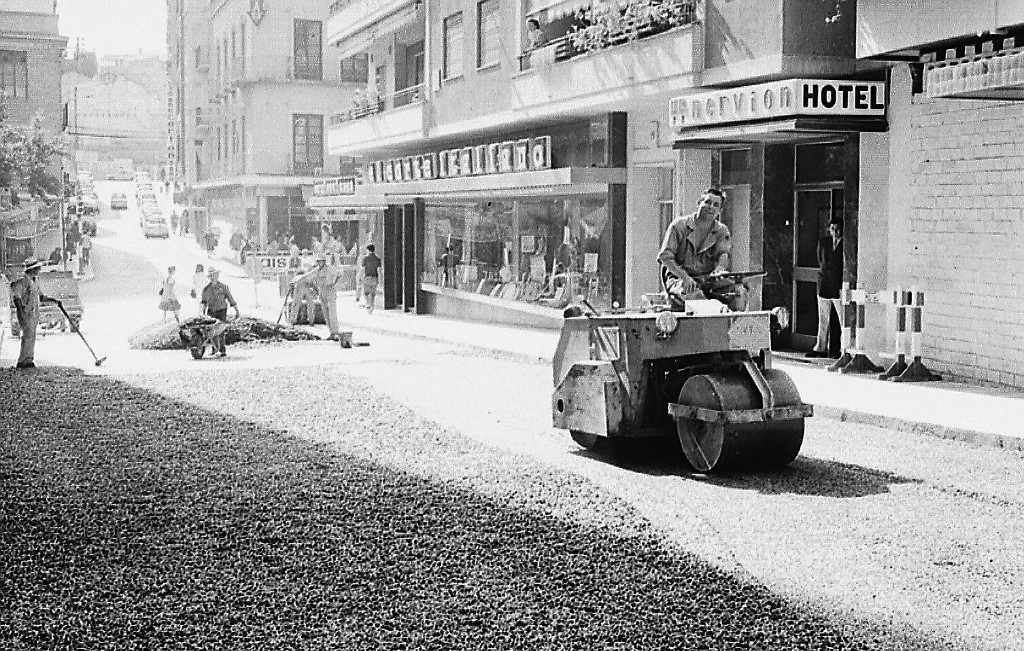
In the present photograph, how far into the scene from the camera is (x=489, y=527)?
971 centimetres

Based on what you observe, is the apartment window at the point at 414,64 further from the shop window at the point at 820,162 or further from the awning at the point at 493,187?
the shop window at the point at 820,162

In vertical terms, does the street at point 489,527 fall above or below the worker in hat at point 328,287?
below

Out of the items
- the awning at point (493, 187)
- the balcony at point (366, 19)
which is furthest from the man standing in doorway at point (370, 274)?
the balcony at point (366, 19)

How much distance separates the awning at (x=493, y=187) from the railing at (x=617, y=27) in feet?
7.23

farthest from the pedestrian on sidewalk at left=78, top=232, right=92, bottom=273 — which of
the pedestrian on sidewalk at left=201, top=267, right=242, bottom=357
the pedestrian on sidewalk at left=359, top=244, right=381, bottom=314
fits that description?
the pedestrian on sidewalk at left=201, top=267, right=242, bottom=357

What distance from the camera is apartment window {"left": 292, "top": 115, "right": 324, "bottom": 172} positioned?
71750 mm

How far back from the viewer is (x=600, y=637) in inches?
280

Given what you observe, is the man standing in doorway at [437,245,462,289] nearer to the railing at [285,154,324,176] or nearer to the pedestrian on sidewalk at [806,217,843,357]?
the pedestrian on sidewalk at [806,217,843,357]

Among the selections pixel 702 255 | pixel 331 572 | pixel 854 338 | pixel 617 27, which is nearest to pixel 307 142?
pixel 617 27

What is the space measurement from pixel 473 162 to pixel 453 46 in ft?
10.2

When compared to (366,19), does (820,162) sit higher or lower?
lower

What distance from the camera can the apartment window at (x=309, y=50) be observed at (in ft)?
236

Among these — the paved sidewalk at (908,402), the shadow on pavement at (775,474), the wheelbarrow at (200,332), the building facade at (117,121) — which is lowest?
the shadow on pavement at (775,474)

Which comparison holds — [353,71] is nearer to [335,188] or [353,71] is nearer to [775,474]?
[335,188]
